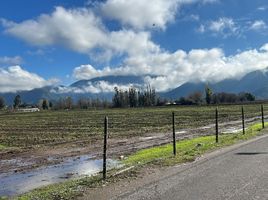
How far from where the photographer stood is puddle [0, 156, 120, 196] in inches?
473

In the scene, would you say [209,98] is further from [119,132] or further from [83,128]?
[119,132]

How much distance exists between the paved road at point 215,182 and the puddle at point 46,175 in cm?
408

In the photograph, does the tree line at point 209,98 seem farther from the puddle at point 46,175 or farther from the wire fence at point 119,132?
the puddle at point 46,175

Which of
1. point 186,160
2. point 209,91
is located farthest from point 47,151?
point 209,91

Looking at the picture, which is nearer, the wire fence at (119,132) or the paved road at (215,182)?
the paved road at (215,182)

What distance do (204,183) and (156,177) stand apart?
65.2 inches

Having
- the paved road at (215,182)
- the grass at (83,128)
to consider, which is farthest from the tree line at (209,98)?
the paved road at (215,182)

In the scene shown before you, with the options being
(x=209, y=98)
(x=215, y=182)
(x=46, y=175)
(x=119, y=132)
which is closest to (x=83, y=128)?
(x=119, y=132)

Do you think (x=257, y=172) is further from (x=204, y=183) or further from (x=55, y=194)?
(x=55, y=194)

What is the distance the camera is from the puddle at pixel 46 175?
12.0 meters

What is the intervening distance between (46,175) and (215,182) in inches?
273

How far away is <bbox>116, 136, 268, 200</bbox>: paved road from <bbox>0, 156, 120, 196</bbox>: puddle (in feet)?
13.4

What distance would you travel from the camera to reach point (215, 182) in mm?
9266

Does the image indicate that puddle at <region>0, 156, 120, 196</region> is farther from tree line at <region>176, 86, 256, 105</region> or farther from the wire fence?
tree line at <region>176, 86, 256, 105</region>
